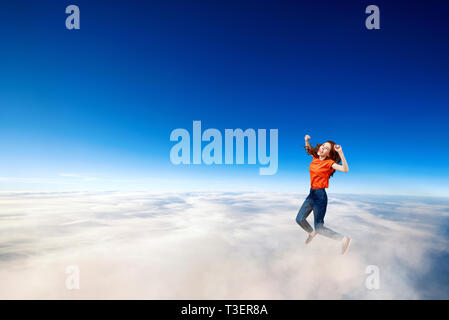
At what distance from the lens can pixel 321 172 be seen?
377cm

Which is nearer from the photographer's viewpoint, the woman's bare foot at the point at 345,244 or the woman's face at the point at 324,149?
the woman's bare foot at the point at 345,244

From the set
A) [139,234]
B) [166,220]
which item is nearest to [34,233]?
[166,220]

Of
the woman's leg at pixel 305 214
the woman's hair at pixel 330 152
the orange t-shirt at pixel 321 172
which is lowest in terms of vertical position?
the woman's leg at pixel 305 214

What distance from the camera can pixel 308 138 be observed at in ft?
13.0

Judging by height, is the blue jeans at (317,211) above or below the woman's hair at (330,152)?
below

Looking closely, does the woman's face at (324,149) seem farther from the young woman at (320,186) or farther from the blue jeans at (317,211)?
the blue jeans at (317,211)

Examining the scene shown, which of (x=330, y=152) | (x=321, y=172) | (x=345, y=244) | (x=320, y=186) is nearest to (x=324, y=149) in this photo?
(x=330, y=152)

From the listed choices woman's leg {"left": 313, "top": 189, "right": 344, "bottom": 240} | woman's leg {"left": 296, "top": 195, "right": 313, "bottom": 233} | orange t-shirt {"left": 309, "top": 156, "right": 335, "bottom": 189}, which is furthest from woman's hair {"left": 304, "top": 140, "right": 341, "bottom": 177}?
woman's leg {"left": 296, "top": 195, "right": 313, "bottom": 233}

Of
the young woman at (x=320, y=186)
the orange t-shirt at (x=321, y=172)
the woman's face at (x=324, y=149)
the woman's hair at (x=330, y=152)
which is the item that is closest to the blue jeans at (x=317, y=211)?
the young woman at (x=320, y=186)

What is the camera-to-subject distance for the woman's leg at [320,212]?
3.81 m

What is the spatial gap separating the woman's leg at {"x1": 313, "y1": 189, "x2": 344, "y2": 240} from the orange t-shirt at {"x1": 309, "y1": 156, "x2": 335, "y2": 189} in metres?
0.12

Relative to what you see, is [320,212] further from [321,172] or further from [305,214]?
[321,172]

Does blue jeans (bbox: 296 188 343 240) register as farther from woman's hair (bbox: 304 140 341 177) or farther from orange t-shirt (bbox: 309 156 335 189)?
woman's hair (bbox: 304 140 341 177)

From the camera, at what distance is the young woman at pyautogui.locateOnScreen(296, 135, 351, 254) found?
12.4ft
